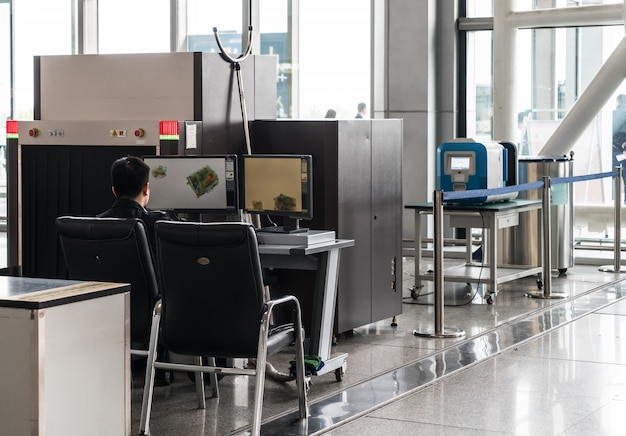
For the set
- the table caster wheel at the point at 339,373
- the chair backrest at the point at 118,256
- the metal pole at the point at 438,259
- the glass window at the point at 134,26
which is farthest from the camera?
the glass window at the point at 134,26

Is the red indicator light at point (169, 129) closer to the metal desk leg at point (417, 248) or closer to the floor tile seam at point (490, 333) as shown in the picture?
the floor tile seam at point (490, 333)

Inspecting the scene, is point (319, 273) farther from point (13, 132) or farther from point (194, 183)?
point (13, 132)

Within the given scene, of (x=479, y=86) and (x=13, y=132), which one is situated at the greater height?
(x=479, y=86)

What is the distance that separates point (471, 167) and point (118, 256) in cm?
400

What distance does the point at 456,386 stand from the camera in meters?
5.10

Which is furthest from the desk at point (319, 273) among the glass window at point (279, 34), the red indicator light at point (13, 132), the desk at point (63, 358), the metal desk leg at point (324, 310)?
the glass window at point (279, 34)

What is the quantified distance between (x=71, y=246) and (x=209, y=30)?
772 cm

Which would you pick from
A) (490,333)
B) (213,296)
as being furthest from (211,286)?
(490,333)

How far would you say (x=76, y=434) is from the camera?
10.7 feet

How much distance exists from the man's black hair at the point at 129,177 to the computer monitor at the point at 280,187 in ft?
1.98

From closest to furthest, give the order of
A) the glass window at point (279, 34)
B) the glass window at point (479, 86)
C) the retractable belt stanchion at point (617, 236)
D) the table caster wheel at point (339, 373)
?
the table caster wheel at point (339, 373) < the retractable belt stanchion at point (617, 236) < the glass window at point (479, 86) < the glass window at point (279, 34)

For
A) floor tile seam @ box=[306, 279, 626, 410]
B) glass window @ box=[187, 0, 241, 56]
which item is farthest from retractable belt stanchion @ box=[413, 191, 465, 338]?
glass window @ box=[187, 0, 241, 56]

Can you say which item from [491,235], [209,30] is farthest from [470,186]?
[209,30]

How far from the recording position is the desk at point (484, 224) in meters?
7.62
